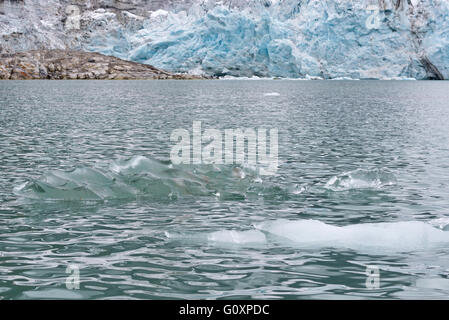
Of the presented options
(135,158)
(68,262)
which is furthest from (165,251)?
(135,158)

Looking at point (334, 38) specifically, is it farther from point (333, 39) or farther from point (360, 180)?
point (360, 180)

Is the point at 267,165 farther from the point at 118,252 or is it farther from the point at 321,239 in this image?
the point at 118,252

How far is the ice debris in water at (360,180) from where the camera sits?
1947cm

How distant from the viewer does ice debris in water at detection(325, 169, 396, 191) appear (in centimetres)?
1947

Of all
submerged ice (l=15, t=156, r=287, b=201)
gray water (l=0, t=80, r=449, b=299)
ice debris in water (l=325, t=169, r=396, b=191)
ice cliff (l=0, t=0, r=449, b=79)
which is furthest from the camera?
ice cliff (l=0, t=0, r=449, b=79)

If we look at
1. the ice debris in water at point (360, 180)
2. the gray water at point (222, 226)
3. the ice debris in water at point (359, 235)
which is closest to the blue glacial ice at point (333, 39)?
the gray water at point (222, 226)

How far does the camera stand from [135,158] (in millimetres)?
19609

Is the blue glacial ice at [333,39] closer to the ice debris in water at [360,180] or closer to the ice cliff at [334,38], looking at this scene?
the ice cliff at [334,38]

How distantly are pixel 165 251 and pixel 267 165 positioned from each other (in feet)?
42.5

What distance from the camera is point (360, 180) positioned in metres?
19.8

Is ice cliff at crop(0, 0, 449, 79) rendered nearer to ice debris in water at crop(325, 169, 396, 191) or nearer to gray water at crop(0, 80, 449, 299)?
gray water at crop(0, 80, 449, 299)

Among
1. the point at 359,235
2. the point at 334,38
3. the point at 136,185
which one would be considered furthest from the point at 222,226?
the point at 334,38

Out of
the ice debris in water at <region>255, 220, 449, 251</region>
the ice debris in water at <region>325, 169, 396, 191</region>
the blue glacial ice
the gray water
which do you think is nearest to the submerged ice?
the gray water

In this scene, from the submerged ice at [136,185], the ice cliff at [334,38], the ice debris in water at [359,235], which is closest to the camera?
the ice debris in water at [359,235]
